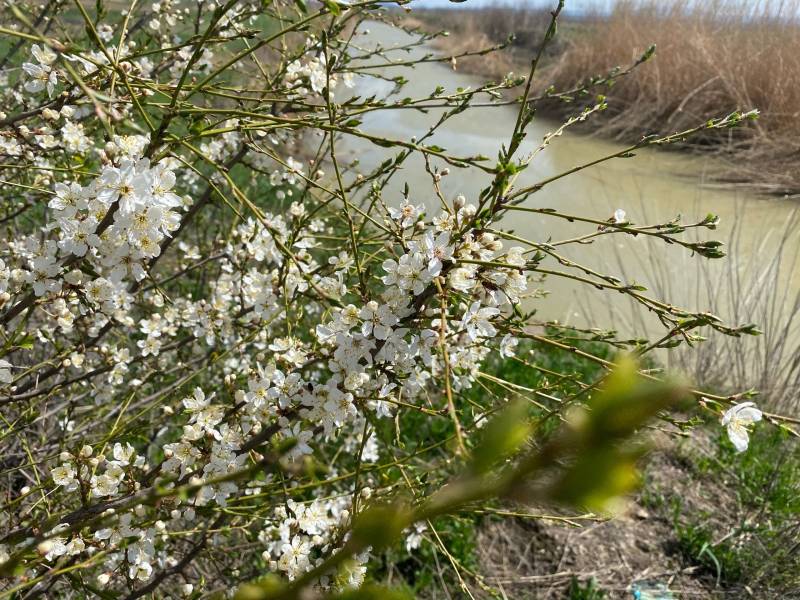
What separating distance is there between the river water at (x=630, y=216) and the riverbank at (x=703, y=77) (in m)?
0.36

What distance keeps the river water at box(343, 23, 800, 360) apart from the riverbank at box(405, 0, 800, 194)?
1.16ft

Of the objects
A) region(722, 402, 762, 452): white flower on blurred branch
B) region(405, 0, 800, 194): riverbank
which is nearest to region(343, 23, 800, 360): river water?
region(405, 0, 800, 194): riverbank

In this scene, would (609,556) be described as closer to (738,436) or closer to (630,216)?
(738,436)

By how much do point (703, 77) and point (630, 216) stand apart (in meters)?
3.99

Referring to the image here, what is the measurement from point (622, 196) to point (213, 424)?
20.1ft

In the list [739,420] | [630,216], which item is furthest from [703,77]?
[739,420]

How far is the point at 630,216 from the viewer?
5.47m

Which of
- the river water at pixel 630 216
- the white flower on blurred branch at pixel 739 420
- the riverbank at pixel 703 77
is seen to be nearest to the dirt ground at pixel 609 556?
the river water at pixel 630 216

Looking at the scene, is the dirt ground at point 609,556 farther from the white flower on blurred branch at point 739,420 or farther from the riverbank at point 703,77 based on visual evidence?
the riverbank at point 703,77

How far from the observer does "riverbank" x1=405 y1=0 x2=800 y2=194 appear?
6.74 meters

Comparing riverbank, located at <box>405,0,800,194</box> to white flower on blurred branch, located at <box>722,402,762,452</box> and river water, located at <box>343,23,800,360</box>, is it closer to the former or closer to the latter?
river water, located at <box>343,23,800,360</box>

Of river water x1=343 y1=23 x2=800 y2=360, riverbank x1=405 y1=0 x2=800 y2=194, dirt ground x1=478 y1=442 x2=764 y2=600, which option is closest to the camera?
dirt ground x1=478 y1=442 x2=764 y2=600

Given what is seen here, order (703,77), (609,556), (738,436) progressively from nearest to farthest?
1. (738,436)
2. (609,556)
3. (703,77)

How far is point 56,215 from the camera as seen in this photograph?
996 millimetres
